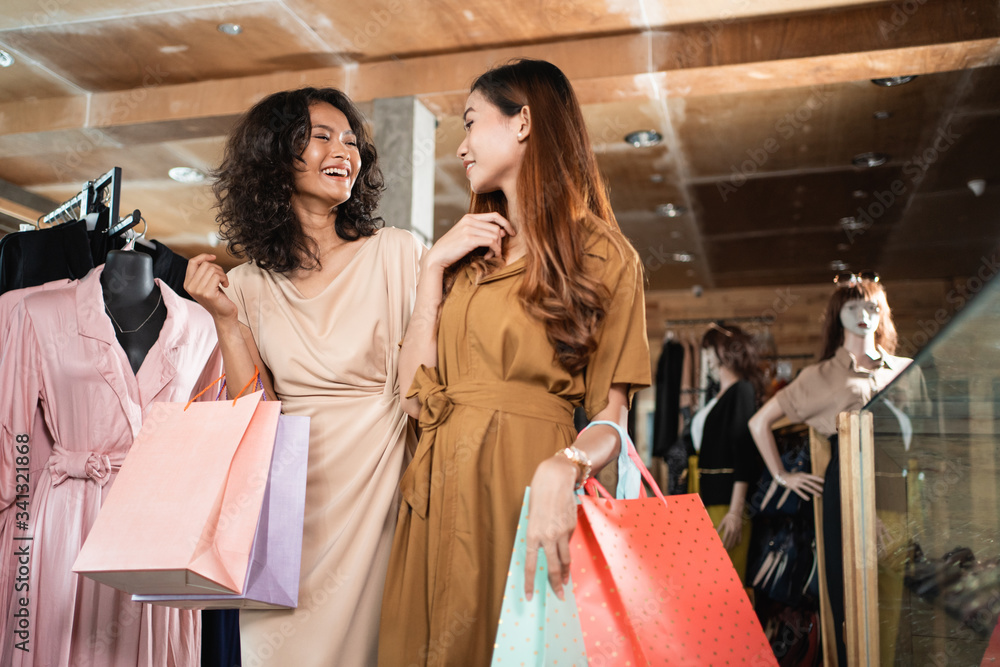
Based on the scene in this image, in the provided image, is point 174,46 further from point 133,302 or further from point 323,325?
point 323,325

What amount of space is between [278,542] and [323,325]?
476 mm

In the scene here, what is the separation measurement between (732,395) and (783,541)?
107 cm

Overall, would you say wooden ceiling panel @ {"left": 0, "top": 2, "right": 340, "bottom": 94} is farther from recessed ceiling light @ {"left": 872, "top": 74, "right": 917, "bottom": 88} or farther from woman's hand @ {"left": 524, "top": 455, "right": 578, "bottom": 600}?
woman's hand @ {"left": 524, "top": 455, "right": 578, "bottom": 600}

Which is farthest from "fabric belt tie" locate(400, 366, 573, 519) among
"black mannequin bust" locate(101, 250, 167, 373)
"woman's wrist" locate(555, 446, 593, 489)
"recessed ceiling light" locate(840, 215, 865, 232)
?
"recessed ceiling light" locate(840, 215, 865, 232)

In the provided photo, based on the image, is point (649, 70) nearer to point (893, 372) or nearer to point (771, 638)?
point (893, 372)

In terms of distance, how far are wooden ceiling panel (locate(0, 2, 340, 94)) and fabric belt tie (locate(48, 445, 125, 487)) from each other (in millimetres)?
3144

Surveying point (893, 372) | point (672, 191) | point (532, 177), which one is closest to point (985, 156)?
point (672, 191)

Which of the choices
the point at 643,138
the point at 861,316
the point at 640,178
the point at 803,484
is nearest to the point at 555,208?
the point at 861,316

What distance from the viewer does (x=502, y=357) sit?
1414mm

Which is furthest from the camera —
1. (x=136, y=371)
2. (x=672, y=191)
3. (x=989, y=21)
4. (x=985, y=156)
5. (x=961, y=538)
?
(x=672, y=191)

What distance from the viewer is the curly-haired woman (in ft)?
5.17

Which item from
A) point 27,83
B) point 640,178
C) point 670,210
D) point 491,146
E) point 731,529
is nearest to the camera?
point 491,146

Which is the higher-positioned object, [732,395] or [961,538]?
[732,395]

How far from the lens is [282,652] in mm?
Answer: 1549
